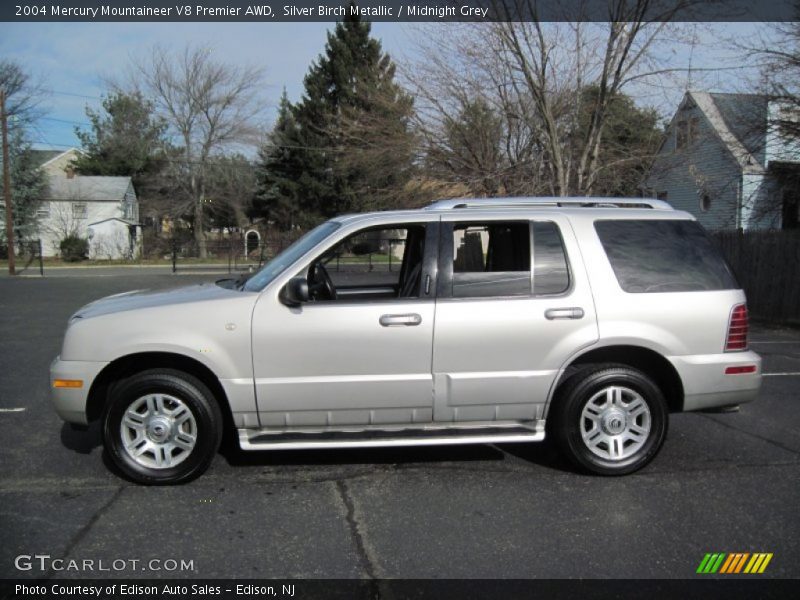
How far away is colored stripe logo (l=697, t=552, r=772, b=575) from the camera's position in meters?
3.34


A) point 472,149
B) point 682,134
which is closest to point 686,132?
point 682,134

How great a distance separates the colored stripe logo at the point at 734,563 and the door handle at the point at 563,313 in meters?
1.63

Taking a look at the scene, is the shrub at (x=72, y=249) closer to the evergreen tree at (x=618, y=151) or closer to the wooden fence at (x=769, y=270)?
the evergreen tree at (x=618, y=151)

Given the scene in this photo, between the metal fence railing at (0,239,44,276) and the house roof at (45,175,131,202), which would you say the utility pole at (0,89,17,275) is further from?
the house roof at (45,175,131,202)

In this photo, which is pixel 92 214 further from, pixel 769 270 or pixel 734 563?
pixel 734 563

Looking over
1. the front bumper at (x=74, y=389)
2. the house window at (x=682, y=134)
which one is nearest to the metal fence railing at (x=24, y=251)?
the house window at (x=682, y=134)

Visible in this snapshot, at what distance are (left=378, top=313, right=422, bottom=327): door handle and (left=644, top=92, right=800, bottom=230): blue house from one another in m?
12.0

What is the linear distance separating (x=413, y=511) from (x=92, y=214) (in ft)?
173

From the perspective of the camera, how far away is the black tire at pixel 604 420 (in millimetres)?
4477

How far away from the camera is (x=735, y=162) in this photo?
20.1 meters

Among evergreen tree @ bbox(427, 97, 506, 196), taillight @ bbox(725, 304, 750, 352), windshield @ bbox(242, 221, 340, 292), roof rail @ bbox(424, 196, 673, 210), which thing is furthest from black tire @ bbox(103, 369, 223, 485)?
evergreen tree @ bbox(427, 97, 506, 196)
